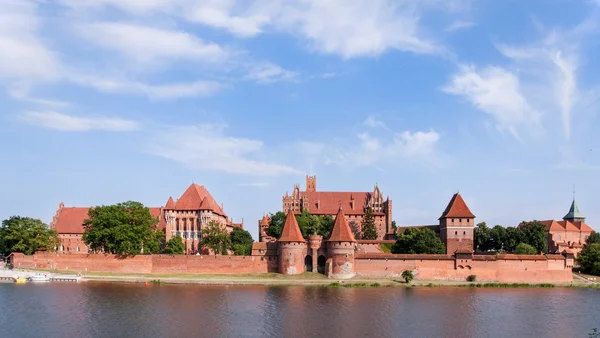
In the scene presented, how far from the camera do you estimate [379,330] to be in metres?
29.8

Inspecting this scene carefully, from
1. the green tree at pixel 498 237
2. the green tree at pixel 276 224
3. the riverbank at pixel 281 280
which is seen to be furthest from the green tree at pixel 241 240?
the green tree at pixel 498 237

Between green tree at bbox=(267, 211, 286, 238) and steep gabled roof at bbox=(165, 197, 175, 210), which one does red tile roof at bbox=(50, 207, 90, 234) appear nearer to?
steep gabled roof at bbox=(165, 197, 175, 210)

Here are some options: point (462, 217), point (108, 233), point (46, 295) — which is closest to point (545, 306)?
point (462, 217)

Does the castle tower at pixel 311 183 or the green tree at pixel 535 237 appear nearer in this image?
the green tree at pixel 535 237

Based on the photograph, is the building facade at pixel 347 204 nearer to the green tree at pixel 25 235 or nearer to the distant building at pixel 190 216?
the distant building at pixel 190 216

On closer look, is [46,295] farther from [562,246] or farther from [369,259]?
[562,246]

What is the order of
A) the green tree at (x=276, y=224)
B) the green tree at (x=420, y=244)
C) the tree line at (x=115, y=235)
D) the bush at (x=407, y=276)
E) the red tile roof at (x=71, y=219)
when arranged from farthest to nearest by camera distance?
the red tile roof at (x=71, y=219), the green tree at (x=276, y=224), the green tree at (x=420, y=244), the tree line at (x=115, y=235), the bush at (x=407, y=276)

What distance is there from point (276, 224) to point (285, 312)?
116 feet

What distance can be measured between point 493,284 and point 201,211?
99.3ft

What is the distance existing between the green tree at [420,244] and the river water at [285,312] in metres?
8.69

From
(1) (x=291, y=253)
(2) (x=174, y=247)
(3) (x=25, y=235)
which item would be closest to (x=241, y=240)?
(2) (x=174, y=247)

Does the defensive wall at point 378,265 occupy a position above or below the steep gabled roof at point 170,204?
below

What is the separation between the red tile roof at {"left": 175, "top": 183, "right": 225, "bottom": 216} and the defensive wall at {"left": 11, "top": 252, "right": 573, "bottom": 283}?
1223cm

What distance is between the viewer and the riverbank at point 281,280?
48.7 metres
